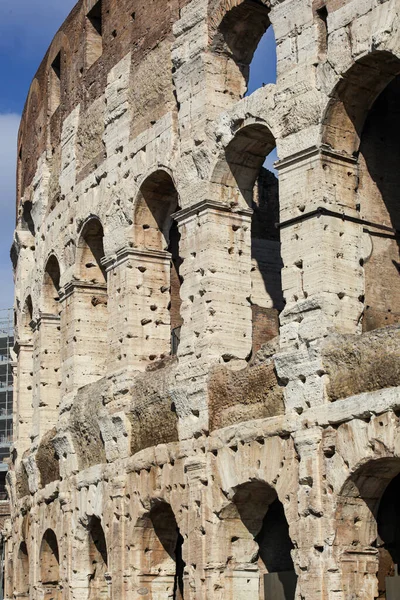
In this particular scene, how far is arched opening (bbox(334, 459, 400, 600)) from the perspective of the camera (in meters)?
11.4

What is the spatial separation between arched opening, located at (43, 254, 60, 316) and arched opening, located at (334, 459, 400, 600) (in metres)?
8.92

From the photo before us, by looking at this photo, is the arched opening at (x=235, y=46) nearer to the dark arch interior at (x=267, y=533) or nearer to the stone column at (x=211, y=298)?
the stone column at (x=211, y=298)

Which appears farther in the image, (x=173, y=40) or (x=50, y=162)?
(x=50, y=162)

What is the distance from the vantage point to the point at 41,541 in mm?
18547

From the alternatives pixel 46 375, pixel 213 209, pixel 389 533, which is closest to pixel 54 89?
pixel 46 375

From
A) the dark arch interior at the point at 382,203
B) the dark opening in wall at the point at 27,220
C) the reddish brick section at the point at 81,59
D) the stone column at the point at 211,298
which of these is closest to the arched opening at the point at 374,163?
the dark arch interior at the point at 382,203

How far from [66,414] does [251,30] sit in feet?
20.4

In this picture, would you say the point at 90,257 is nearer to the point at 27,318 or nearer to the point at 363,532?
the point at 27,318

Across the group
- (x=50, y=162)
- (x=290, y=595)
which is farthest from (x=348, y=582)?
(x=50, y=162)

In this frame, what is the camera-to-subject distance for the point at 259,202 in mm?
17953

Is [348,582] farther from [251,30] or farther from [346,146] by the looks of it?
[251,30]

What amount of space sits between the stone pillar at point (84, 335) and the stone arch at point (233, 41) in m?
4.46

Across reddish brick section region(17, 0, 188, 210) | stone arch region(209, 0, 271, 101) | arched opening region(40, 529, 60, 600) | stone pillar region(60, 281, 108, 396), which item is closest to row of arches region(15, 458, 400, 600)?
arched opening region(40, 529, 60, 600)

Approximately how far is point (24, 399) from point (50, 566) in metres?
3.42
